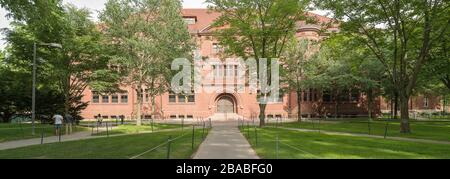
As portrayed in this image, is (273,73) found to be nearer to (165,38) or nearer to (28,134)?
(165,38)

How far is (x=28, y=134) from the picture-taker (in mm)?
27266

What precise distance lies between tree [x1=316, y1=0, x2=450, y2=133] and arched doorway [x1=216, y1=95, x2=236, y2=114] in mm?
29151

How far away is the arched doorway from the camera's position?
59.1 meters

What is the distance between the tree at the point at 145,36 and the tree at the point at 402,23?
1414cm

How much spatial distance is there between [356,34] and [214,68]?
2907cm

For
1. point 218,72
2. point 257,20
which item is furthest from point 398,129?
point 218,72

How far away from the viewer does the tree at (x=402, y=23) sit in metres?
27.0

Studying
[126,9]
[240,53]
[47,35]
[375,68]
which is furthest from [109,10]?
[375,68]

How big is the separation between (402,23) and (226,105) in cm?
3411

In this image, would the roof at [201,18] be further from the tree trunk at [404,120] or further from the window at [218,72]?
the tree trunk at [404,120]

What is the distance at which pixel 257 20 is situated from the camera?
37094 mm

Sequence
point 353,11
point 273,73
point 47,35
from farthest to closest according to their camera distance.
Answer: point 273,73, point 47,35, point 353,11

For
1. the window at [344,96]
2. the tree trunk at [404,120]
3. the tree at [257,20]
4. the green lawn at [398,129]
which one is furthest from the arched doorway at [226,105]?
the tree trunk at [404,120]

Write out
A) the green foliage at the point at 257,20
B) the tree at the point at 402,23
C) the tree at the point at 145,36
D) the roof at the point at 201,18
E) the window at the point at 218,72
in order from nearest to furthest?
the tree at the point at 402,23 → the green foliage at the point at 257,20 → the tree at the point at 145,36 → the window at the point at 218,72 → the roof at the point at 201,18
